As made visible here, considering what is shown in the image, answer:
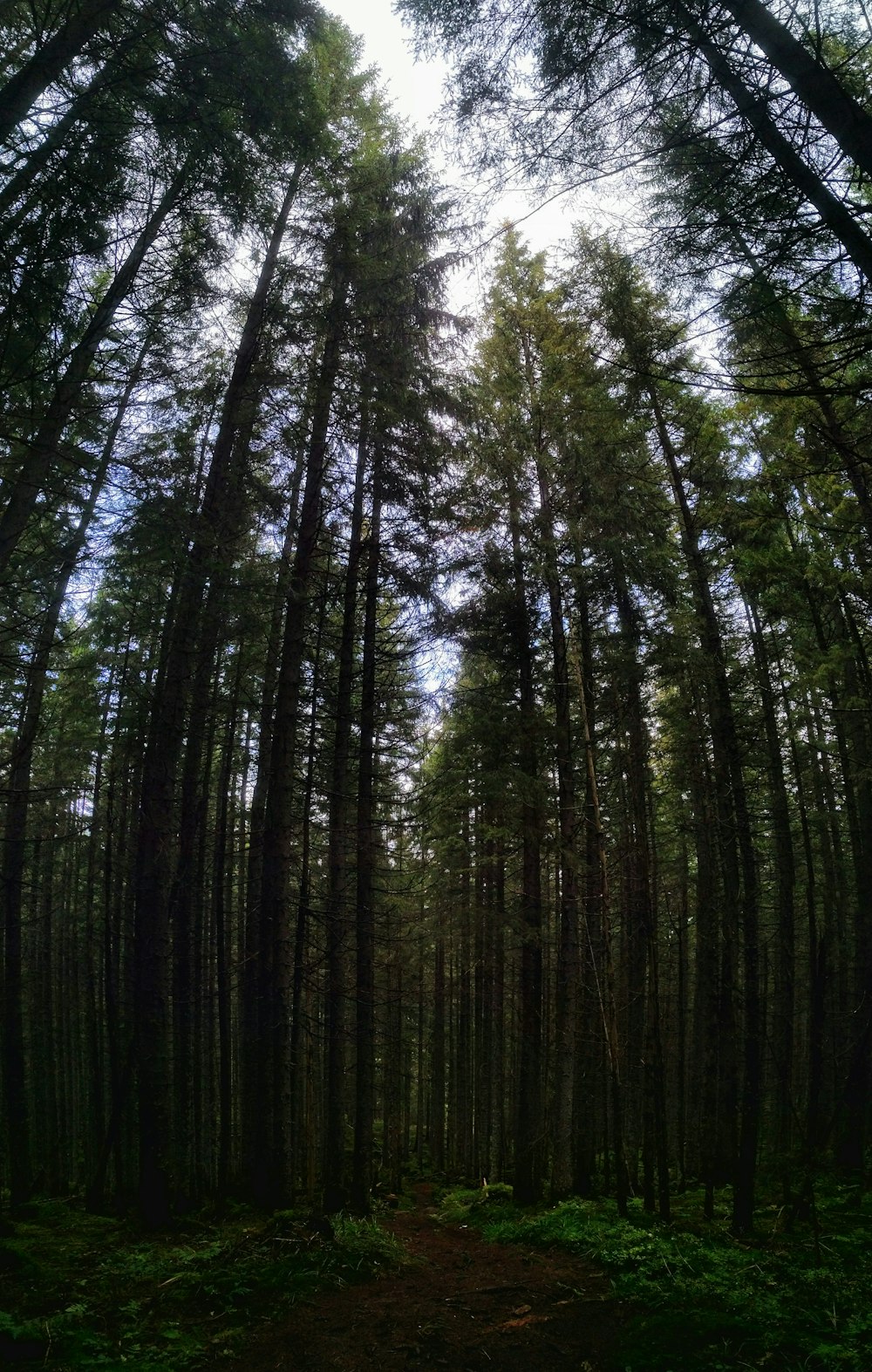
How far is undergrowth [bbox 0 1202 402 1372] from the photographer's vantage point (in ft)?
15.7

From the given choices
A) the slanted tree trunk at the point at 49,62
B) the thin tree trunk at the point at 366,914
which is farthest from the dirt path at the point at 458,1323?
the slanted tree trunk at the point at 49,62

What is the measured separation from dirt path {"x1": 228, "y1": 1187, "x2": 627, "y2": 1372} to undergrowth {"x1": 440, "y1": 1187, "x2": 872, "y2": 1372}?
0.36m

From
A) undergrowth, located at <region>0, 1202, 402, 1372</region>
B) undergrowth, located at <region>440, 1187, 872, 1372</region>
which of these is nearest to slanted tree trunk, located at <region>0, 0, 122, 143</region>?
undergrowth, located at <region>0, 1202, 402, 1372</region>

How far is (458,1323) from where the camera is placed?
599 cm

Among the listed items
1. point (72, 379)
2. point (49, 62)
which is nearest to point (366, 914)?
point (72, 379)

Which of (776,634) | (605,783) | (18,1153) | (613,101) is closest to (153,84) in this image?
(613,101)

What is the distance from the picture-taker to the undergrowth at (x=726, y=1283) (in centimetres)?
461

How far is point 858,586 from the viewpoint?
958cm

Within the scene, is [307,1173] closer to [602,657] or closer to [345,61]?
[602,657]

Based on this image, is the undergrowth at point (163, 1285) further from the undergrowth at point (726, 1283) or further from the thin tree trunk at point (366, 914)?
the undergrowth at point (726, 1283)

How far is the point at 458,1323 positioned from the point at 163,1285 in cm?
263

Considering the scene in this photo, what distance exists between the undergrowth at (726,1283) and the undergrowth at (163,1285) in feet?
8.43

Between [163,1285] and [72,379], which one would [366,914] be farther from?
[72,379]

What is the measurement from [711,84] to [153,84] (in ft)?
15.5
